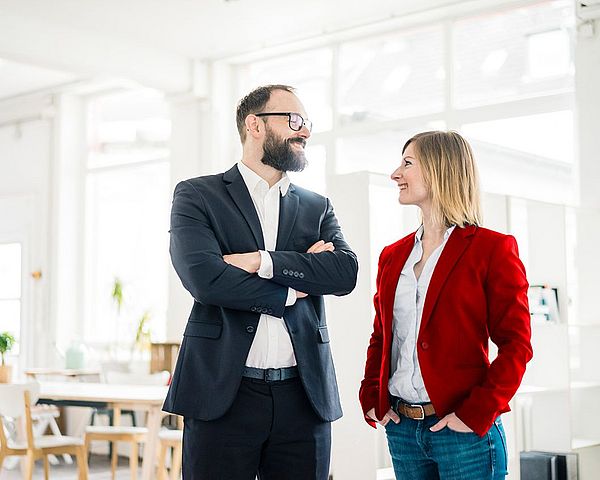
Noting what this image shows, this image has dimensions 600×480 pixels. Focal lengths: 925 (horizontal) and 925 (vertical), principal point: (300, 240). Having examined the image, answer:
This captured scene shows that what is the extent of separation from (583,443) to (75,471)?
13.8ft

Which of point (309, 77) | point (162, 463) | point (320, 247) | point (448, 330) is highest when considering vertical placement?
point (309, 77)

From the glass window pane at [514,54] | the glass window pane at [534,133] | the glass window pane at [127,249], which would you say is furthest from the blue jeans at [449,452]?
the glass window pane at [127,249]

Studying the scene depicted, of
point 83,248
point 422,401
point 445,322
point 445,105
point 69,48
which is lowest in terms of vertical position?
point 422,401

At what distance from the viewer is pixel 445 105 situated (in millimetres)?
6688

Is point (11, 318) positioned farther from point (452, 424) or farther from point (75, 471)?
point (452, 424)

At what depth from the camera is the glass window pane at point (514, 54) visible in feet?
20.3

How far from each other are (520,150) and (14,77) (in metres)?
4.92

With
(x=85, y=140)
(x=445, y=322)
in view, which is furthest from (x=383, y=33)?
(x=445, y=322)

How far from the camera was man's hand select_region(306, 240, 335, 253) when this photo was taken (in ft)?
8.93

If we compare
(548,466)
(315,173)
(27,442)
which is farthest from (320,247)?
(315,173)

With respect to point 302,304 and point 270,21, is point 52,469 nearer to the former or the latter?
point 270,21

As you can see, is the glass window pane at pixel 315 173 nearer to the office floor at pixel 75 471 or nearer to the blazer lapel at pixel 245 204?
the office floor at pixel 75 471

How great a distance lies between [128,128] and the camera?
8.94m

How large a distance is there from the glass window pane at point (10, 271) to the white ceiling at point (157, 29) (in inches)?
111
